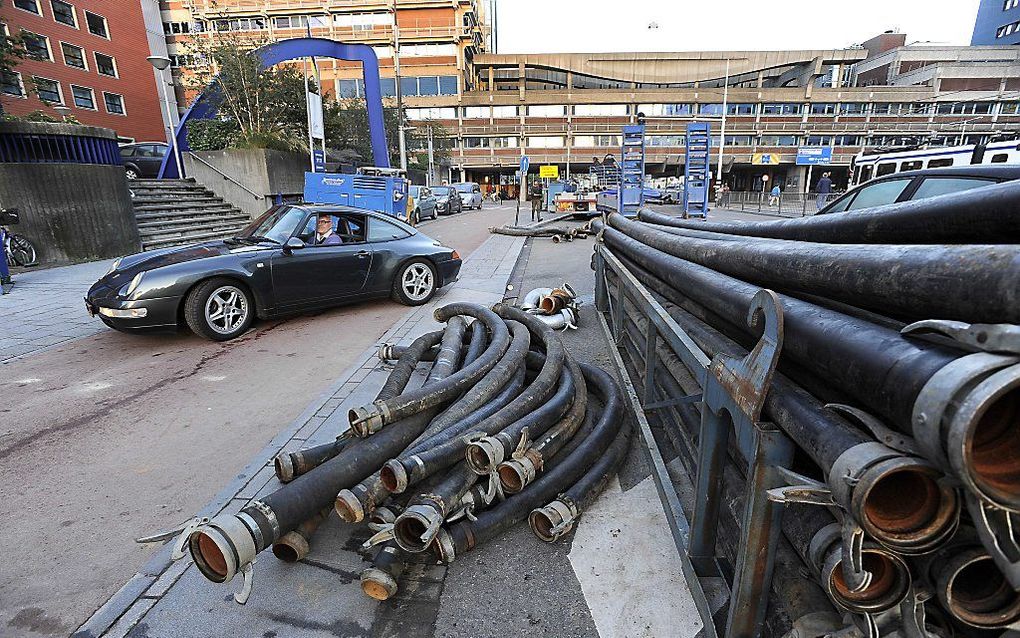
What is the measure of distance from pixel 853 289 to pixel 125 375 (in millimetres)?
5909

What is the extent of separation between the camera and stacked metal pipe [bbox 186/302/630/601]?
218 centimetres

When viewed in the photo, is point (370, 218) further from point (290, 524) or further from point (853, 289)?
point (853, 289)

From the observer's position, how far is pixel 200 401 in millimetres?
4270

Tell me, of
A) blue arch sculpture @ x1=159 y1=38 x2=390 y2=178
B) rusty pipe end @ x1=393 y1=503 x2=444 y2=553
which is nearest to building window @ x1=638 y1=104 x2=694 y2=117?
blue arch sculpture @ x1=159 y1=38 x2=390 y2=178

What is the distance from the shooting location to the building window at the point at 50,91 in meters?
31.2

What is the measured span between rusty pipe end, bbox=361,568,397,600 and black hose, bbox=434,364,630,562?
300 mm

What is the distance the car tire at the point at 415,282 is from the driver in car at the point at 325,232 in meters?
1.03

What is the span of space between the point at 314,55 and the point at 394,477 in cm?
1892

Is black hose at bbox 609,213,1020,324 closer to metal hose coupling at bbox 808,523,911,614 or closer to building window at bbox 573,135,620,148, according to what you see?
metal hose coupling at bbox 808,523,911,614

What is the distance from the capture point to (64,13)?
33.2 m

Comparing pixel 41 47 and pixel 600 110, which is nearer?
pixel 41 47

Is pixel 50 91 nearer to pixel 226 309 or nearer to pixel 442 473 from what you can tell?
pixel 226 309

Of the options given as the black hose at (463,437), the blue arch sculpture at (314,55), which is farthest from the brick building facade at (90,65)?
the black hose at (463,437)

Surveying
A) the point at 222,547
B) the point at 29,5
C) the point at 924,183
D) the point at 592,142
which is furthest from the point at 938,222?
the point at 592,142
